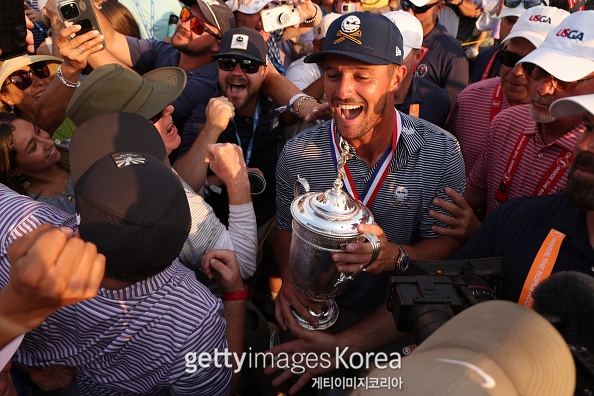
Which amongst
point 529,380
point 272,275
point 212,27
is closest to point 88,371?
point 529,380

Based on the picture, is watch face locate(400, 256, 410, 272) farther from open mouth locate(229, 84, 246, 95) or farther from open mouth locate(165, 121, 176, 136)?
open mouth locate(229, 84, 246, 95)

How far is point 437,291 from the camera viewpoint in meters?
1.69

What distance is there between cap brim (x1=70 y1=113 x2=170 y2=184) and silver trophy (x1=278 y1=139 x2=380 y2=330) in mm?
817

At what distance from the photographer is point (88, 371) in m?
2.00

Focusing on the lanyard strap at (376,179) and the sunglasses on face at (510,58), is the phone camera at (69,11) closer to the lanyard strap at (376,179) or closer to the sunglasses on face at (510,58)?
the lanyard strap at (376,179)

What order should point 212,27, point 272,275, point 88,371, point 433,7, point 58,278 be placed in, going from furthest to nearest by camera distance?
point 433,7
point 212,27
point 272,275
point 88,371
point 58,278

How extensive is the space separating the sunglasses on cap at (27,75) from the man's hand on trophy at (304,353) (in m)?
2.54

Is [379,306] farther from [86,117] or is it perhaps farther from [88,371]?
[86,117]

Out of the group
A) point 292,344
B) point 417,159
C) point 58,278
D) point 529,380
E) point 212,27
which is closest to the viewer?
point 529,380

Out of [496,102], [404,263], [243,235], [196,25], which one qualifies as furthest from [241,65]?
[404,263]

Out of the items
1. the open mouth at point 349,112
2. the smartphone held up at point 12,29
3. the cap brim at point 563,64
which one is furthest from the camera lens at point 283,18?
the cap brim at point 563,64

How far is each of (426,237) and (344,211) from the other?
0.82 metres

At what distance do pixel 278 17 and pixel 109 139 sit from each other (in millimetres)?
2999

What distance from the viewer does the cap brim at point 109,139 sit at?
227cm
